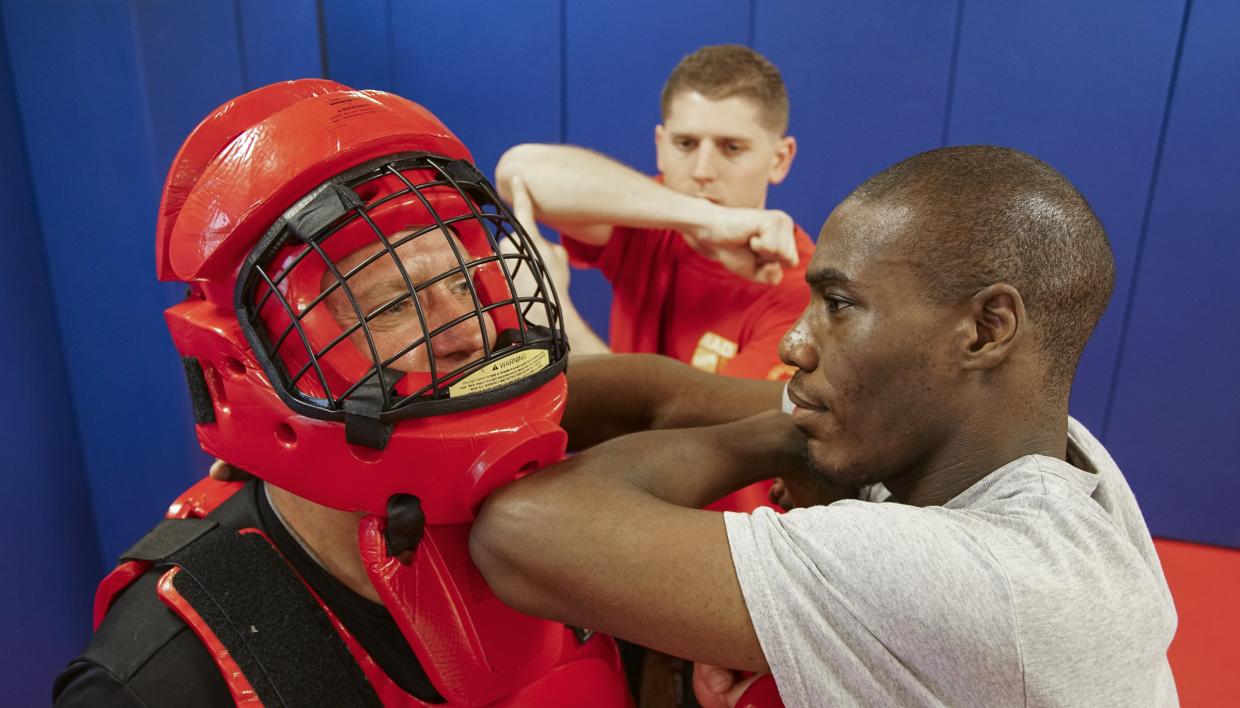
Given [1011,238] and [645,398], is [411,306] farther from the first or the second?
[1011,238]

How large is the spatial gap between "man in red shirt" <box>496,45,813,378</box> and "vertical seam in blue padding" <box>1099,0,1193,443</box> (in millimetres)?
1335

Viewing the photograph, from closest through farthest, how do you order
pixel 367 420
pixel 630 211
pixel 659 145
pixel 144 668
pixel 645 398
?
pixel 367 420 → pixel 144 668 → pixel 645 398 → pixel 630 211 → pixel 659 145

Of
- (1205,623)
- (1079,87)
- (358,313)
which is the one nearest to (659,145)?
(1079,87)

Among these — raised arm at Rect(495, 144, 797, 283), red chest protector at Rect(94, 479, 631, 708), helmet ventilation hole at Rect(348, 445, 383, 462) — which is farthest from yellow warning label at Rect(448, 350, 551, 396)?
raised arm at Rect(495, 144, 797, 283)

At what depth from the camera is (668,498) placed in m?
1.05

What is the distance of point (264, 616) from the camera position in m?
1.05

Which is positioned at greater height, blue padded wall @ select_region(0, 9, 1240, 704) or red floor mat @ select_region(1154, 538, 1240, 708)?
→ blue padded wall @ select_region(0, 9, 1240, 704)

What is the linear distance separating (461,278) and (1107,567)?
91cm

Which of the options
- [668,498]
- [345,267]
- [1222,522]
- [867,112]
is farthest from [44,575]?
[1222,522]

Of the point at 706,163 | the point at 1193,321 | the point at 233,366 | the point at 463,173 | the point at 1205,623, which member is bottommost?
the point at 1205,623

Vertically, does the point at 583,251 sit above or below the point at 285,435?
below

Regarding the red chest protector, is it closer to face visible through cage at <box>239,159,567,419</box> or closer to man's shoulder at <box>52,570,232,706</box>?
man's shoulder at <box>52,570,232,706</box>

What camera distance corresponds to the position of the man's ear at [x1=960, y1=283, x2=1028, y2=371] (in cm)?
97

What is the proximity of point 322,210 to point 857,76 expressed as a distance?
2.31 meters
